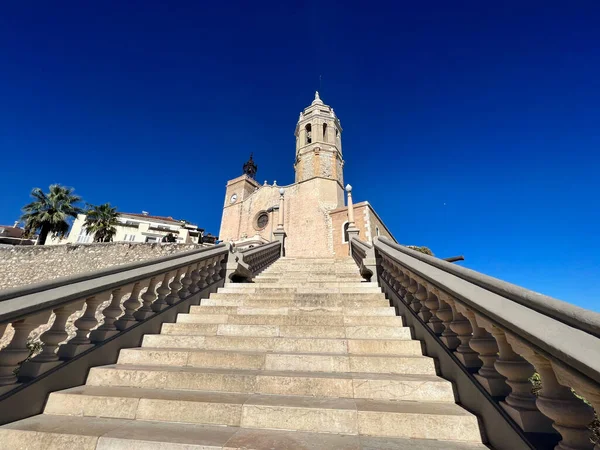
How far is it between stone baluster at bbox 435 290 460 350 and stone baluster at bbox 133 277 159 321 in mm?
3598

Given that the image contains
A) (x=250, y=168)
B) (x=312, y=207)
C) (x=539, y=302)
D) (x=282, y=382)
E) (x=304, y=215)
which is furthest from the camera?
(x=250, y=168)

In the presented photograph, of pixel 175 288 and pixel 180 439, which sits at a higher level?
pixel 175 288

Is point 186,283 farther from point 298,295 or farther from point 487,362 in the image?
point 487,362

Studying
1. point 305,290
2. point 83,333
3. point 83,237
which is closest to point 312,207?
point 305,290

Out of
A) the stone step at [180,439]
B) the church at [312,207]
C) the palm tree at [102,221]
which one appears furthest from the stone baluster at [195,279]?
the palm tree at [102,221]

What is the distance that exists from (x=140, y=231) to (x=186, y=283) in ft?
123

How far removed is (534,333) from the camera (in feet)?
4.48

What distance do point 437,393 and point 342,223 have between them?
65.1 ft

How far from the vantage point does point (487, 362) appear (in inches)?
76.6

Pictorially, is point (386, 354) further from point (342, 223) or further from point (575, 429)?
A: point (342, 223)

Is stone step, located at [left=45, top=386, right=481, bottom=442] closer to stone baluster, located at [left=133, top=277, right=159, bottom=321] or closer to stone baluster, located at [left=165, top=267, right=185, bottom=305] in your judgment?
stone baluster, located at [left=133, top=277, right=159, bottom=321]

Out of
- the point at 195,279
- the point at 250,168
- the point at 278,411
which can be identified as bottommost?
the point at 278,411

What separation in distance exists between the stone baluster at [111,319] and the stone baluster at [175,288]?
843 mm

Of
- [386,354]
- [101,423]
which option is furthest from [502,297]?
[101,423]
